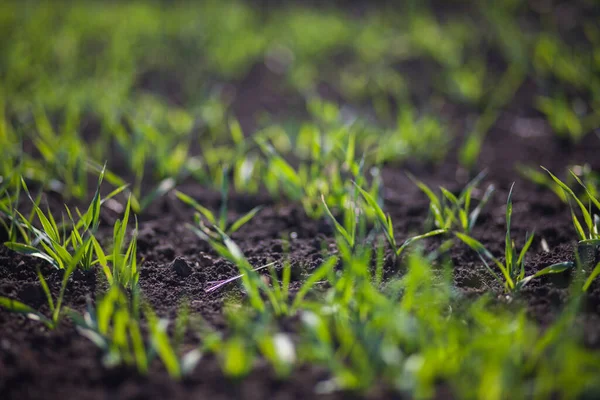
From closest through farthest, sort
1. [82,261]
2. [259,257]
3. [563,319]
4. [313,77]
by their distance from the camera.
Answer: [563,319] < [82,261] < [259,257] < [313,77]

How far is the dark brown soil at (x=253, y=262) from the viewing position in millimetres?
1254

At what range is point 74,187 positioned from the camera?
93.9 inches

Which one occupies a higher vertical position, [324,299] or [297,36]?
[297,36]

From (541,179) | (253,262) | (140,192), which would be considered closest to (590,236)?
(541,179)

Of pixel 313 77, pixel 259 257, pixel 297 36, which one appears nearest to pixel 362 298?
pixel 259 257

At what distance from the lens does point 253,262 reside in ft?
6.20

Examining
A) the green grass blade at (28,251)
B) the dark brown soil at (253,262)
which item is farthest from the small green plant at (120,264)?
the green grass blade at (28,251)

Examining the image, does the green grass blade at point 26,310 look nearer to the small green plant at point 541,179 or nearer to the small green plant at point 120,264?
the small green plant at point 120,264

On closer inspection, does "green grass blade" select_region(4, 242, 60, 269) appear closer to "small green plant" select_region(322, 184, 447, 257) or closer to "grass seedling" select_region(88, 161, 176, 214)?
"grass seedling" select_region(88, 161, 176, 214)

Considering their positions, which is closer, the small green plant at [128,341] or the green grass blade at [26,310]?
the small green plant at [128,341]

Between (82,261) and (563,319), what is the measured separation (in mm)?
1417

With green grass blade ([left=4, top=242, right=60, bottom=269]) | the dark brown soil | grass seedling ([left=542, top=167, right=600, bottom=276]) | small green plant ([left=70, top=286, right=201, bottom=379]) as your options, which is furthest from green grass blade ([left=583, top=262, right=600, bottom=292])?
green grass blade ([left=4, top=242, right=60, bottom=269])

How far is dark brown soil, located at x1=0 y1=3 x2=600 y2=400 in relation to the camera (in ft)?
4.11

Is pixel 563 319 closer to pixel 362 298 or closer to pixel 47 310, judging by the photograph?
pixel 362 298
